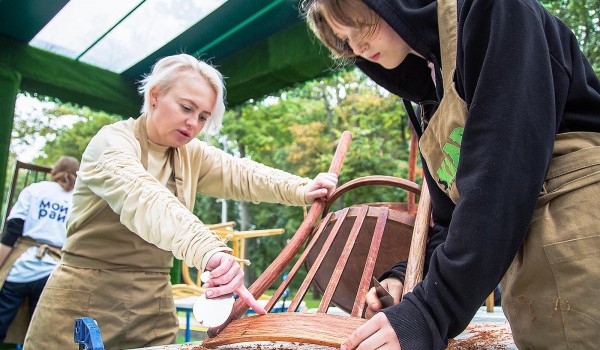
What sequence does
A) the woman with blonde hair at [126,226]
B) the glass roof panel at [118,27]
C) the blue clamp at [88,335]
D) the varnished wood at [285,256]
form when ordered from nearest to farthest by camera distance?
the blue clamp at [88,335]
the varnished wood at [285,256]
the woman with blonde hair at [126,226]
the glass roof panel at [118,27]

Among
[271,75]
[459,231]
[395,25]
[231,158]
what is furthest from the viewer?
[271,75]

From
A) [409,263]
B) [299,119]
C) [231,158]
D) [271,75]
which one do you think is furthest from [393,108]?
[409,263]

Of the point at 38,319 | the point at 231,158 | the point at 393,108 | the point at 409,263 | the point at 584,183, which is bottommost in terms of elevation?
the point at 38,319

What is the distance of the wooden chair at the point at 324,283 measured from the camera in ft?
3.48

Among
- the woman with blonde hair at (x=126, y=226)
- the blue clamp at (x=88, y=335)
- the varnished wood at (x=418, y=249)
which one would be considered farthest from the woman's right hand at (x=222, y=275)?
the woman with blonde hair at (x=126, y=226)

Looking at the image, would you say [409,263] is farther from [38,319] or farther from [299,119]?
[299,119]

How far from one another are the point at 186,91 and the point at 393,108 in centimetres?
901

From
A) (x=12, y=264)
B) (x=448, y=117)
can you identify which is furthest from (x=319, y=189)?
(x=12, y=264)

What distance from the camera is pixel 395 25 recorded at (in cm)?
91

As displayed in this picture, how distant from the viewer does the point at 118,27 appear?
4.08m

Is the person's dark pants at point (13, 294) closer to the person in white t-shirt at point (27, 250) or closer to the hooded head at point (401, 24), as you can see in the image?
the person in white t-shirt at point (27, 250)

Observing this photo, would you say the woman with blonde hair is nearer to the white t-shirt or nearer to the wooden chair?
the wooden chair

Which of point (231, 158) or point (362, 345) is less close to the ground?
point (231, 158)

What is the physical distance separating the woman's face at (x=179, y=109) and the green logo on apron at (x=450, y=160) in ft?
3.16
